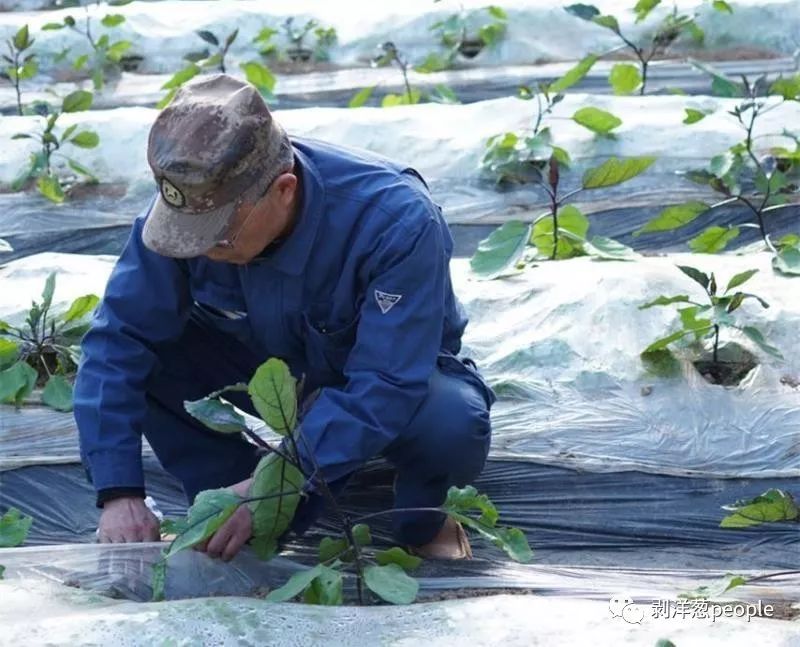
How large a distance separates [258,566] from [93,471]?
0.25 metres

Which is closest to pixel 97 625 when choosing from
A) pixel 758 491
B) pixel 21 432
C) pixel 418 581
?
pixel 418 581

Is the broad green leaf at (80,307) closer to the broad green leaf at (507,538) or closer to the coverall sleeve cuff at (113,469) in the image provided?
the coverall sleeve cuff at (113,469)

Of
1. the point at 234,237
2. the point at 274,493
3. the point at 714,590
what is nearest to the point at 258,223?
the point at 234,237

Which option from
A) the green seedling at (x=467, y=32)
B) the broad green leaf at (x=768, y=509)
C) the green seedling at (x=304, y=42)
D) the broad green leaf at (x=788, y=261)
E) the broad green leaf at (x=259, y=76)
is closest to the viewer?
the broad green leaf at (x=768, y=509)

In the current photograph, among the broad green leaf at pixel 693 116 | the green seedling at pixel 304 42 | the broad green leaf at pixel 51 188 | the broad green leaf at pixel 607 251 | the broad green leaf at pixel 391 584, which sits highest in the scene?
the broad green leaf at pixel 693 116

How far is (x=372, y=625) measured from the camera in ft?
5.19

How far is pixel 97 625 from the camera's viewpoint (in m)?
1.56

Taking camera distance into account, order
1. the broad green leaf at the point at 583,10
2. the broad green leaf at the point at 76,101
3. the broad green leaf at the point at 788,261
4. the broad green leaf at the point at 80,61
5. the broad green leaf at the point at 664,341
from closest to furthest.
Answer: the broad green leaf at the point at 664,341, the broad green leaf at the point at 788,261, the broad green leaf at the point at 583,10, the broad green leaf at the point at 76,101, the broad green leaf at the point at 80,61

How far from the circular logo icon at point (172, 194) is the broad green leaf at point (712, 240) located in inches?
62.5

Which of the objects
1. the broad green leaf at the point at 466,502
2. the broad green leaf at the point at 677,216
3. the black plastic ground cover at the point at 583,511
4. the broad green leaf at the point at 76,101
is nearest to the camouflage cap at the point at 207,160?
the broad green leaf at the point at 466,502

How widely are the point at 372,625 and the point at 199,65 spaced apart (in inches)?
148

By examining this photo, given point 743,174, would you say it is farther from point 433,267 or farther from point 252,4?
point 252,4

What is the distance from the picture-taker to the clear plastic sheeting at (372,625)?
153cm

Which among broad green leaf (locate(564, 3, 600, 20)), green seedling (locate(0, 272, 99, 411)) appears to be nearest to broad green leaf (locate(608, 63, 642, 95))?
broad green leaf (locate(564, 3, 600, 20))
